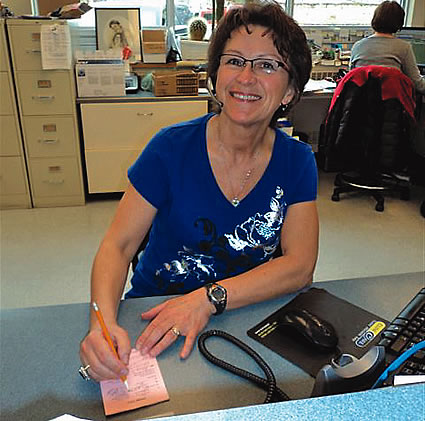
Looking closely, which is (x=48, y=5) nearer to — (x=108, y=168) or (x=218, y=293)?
(x=108, y=168)

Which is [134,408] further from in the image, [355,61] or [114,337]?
Result: [355,61]

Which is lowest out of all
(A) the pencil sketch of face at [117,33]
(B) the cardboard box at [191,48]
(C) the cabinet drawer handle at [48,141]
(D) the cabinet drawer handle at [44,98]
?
(C) the cabinet drawer handle at [48,141]

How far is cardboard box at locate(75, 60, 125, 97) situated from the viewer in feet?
10.3

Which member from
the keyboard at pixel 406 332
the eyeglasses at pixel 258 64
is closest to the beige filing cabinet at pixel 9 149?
the eyeglasses at pixel 258 64

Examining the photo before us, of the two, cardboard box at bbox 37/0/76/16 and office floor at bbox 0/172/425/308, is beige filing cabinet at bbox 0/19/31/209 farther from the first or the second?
cardboard box at bbox 37/0/76/16

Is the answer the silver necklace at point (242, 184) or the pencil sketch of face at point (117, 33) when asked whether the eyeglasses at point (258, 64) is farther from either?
the pencil sketch of face at point (117, 33)

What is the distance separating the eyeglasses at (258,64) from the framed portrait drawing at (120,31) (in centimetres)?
262

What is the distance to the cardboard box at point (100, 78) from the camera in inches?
124

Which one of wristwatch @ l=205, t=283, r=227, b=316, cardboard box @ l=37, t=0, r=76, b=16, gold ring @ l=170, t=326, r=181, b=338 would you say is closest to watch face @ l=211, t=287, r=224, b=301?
wristwatch @ l=205, t=283, r=227, b=316

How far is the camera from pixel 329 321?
945 millimetres

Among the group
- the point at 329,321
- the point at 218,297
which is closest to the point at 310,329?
the point at 329,321

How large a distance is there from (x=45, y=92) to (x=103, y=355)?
266 centimetres

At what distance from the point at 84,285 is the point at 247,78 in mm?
1651

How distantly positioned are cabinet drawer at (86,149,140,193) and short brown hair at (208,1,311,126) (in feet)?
7.15
